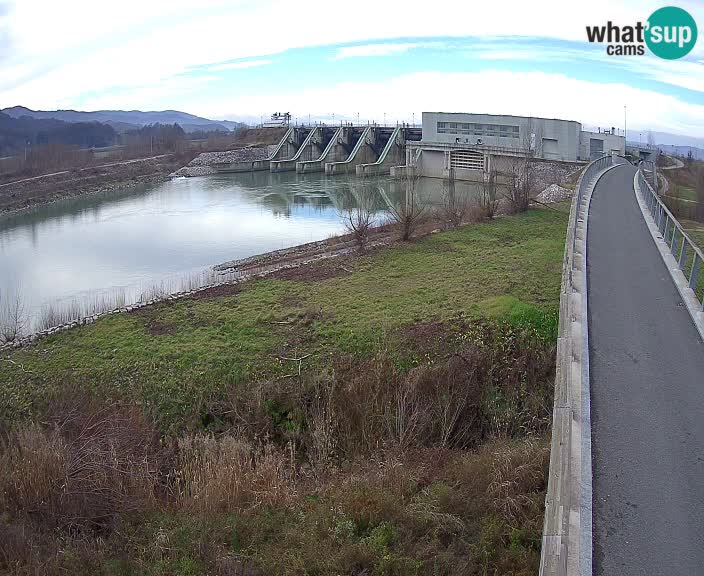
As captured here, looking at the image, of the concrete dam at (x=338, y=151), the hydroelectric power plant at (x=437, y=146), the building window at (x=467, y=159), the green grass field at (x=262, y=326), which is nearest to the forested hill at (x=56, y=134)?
the concrete dam at (x=338, y=151)

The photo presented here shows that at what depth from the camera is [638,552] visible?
4.74 metres

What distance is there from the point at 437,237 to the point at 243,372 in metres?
13.4

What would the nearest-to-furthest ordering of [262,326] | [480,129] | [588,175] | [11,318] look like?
[262,326] → [11,318] → [588,175] → [480,129]

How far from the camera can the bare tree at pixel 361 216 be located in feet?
72.6

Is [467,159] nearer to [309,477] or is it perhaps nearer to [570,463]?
[309,477]

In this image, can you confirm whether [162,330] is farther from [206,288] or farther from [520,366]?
[520,366]

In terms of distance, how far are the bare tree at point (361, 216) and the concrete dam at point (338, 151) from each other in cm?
1239

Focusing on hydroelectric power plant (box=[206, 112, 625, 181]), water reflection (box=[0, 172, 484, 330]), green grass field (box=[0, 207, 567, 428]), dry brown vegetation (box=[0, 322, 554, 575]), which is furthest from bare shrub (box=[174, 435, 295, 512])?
hydroelectric power plant (box=[206, 112, 625, 181])

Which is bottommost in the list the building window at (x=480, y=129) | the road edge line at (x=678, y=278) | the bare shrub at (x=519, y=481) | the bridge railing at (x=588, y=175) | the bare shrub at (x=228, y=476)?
the bare shrub at (x=228, y=476)

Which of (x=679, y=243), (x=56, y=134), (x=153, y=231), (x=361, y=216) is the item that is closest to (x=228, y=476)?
(x=679, y=243)

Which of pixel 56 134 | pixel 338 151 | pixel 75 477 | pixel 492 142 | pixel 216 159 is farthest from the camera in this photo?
pixel 56 134

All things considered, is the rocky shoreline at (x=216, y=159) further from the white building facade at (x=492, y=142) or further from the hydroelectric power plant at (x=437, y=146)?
the white building facade at (x=492, y=142)

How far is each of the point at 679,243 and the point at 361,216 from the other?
10722mm

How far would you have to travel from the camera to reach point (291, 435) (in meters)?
10.1
